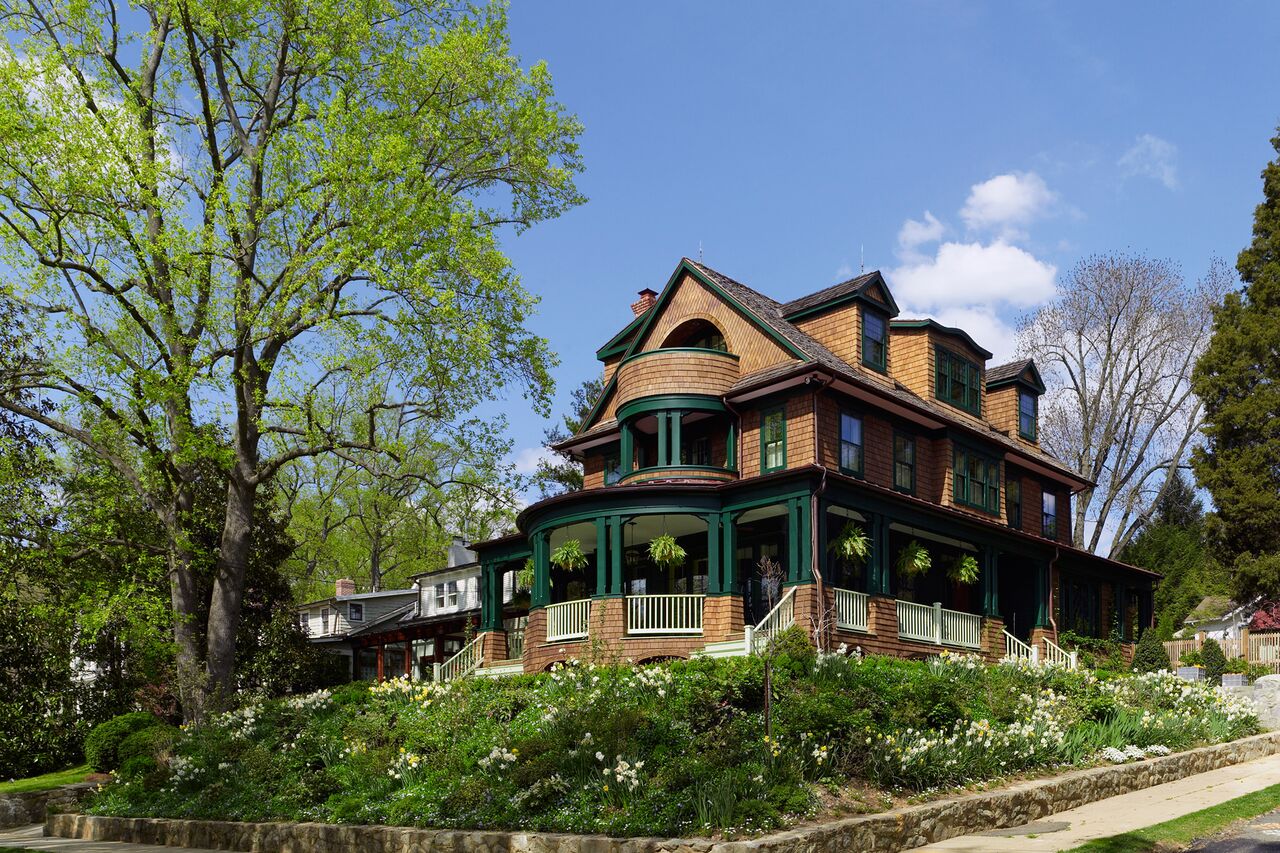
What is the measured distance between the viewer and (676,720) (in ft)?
46.5

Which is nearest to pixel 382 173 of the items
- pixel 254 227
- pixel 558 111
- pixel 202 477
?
pixel 254 227

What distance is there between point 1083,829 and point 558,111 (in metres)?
20.9

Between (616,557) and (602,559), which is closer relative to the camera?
(616,557)

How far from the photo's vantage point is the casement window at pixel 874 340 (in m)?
29.0

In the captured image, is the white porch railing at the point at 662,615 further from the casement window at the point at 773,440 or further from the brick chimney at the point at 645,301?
the brick chimney at the point at 645,301

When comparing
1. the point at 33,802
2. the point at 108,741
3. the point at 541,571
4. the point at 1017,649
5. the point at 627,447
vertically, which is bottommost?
the point at 33,802

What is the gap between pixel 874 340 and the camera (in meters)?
29.4

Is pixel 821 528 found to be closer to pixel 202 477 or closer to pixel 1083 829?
pixel 1083 829

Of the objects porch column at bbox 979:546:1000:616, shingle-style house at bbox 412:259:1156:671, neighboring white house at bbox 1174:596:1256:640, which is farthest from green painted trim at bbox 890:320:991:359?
neighboring white house at bbox 1174:596:1256:640

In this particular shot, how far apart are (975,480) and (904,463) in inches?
127

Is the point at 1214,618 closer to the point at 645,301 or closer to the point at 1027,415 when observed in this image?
the point at 1027,415

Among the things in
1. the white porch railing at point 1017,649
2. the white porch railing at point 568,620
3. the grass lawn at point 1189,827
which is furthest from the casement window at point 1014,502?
the grass lawn at point 1189,827

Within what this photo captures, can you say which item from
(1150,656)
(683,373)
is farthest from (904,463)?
(1150,656)

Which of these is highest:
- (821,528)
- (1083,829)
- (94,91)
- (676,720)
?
(94,91)
